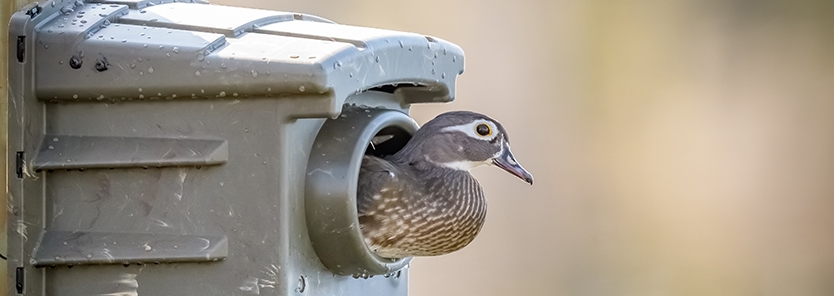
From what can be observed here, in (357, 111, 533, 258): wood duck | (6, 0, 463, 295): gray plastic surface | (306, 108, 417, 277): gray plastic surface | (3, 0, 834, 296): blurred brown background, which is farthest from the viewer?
(3, 0, 834, 296): blurred brown background

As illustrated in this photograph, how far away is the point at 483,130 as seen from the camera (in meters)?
2.61

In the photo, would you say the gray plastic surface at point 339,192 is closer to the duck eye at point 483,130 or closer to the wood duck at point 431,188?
the wood duck at point 431,188

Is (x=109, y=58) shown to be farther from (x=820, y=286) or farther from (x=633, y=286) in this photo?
(x=820, y=286)

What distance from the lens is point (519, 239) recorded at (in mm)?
5484

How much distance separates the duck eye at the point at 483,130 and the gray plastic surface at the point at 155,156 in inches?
22.7

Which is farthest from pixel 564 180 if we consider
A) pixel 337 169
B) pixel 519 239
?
pixel 337 169

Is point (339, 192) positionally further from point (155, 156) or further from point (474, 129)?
point (474, 129)

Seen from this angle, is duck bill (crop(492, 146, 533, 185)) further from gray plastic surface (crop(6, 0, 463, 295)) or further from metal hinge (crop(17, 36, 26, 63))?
metal hinge (crop(17, 36, 26, 63))

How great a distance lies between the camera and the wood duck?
2375mm

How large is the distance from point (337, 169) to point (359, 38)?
0.26 m

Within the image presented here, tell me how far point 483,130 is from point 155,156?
0.87 meters

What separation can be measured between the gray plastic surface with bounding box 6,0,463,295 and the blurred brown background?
11.5 feet

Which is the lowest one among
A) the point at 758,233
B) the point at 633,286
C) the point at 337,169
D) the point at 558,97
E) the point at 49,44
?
the point at 633,286

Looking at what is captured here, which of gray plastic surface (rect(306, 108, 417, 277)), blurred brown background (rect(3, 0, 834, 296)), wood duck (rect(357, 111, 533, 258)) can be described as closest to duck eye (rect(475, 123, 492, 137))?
wood duck (rect(357, 111, 533, 258))
